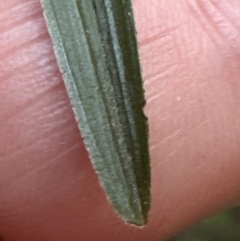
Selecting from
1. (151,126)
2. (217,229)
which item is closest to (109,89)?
(151,126)

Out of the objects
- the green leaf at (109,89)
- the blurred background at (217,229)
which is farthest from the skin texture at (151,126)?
the blurred background at (217,229)

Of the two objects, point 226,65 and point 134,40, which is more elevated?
point 134,40

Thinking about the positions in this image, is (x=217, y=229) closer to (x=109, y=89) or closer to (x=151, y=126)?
(x=151, y=126)

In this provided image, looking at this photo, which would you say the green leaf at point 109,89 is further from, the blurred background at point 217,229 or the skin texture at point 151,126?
the blurred background at point 217,229

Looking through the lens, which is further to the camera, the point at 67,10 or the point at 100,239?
the point at 100,239

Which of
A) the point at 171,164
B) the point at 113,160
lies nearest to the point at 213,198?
the point at 171,164

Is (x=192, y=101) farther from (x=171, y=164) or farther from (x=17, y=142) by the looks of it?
(x=17, y=142)
